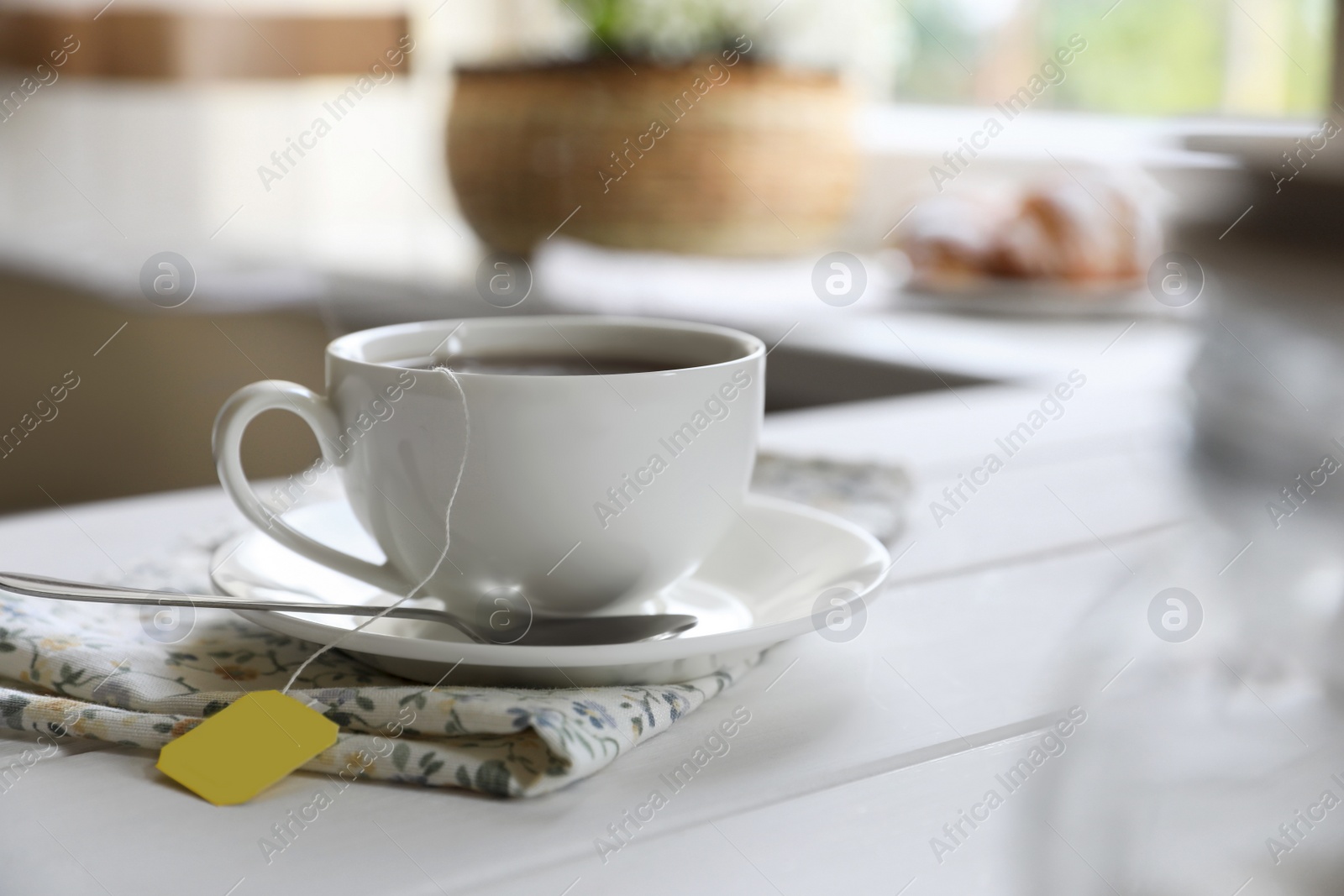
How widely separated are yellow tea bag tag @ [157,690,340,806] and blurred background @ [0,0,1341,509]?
0.56m

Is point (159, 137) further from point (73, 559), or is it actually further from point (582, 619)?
point (582, 619)

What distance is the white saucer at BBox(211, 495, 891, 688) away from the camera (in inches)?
14.4

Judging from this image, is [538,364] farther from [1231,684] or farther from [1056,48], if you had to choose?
[1056,48]

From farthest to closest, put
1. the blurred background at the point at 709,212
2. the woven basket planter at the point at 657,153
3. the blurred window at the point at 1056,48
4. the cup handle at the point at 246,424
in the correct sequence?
the blurred window at the point at 1056,48 → the woven basket planter at the point at 657,153 → the blurred background at the point at 709,212 → the cup handle at the point at 246,424

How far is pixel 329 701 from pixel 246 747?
0.10 ft

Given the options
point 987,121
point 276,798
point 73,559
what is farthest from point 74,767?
point 987,121

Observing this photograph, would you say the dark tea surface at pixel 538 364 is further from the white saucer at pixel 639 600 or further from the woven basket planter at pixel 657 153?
the woven basket planter at pixel 657 153

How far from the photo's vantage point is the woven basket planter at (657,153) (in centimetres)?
138

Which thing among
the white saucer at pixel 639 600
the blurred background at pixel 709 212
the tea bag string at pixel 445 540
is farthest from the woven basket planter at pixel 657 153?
the tea bag string at pixel 445 540

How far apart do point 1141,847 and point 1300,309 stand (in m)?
0.43

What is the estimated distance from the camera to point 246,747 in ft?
1.10

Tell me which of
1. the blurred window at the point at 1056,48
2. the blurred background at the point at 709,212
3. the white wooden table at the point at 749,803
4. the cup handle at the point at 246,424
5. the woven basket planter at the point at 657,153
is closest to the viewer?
the white wooden table at the point at 749,803

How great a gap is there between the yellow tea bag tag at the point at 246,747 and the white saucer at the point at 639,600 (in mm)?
32

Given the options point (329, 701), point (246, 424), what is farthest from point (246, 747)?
point (246, 424)
